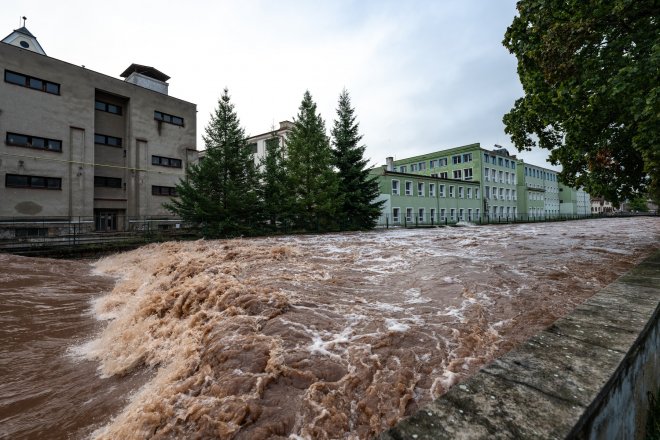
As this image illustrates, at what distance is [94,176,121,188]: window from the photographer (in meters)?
25.2

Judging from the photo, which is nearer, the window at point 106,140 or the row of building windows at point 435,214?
the window at point 106,140

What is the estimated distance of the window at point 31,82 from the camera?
20344 millimetres

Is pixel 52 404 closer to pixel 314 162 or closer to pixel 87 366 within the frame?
pixel 87 366

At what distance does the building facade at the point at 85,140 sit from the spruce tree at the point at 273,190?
1049 centimetres

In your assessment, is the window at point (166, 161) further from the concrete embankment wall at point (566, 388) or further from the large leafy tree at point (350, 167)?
the concrete embankment wall at point (566, 388)

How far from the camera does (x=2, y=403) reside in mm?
3408

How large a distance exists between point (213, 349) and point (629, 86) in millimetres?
9351

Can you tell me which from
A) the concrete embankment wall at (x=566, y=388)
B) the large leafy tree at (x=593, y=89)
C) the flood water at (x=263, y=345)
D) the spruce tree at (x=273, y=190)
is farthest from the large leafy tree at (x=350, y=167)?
the concrete embankment wall at (x=566, y=388)

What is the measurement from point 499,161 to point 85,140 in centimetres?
5540

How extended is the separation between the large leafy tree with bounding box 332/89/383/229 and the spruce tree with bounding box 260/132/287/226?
4.71m

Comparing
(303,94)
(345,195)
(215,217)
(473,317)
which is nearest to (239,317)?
(473,317)

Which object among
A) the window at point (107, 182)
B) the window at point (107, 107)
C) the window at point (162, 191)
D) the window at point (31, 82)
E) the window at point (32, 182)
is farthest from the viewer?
the window at point (162, 191)

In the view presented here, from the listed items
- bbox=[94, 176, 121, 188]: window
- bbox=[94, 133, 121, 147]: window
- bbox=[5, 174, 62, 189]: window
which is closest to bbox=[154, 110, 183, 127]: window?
bbox=[94, 133, 121, 147]: window

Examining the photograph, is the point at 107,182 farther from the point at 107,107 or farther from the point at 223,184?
the point at 223,184
